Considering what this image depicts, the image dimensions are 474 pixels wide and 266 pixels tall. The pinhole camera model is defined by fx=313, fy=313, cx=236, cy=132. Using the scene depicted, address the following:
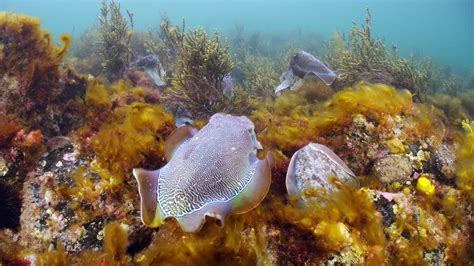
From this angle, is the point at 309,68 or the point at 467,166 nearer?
the point at 467,166

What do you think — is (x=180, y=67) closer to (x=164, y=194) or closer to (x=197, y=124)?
(x=197, y=124)

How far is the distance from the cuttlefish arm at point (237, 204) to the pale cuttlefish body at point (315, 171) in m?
0.35

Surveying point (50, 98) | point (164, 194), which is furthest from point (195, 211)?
point (50, 98)

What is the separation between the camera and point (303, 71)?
5996mm

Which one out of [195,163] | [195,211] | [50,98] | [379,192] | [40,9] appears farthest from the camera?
[40,9]

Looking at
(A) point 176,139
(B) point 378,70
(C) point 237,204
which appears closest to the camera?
(C) point 237,204

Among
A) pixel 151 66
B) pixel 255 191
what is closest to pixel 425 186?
pixel 255 191

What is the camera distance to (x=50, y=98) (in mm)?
4320

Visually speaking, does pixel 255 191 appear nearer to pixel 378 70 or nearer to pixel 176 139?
pixel 176 139

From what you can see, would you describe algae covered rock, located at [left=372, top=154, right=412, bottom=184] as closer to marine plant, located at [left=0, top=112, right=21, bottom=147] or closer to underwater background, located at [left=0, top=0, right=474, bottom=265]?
underwater background, located at [left=0, top=0, right=474, bottom=265]

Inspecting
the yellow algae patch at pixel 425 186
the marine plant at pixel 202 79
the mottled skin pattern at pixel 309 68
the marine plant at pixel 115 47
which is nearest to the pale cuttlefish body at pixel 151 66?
the marine plant at pixel 115 47

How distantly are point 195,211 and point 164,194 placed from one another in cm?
29

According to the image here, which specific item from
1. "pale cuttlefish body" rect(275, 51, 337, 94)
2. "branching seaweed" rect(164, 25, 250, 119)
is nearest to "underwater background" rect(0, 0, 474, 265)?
"branching seaweed" rect(164, 25, 250, 119)

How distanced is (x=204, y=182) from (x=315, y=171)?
105 cm
